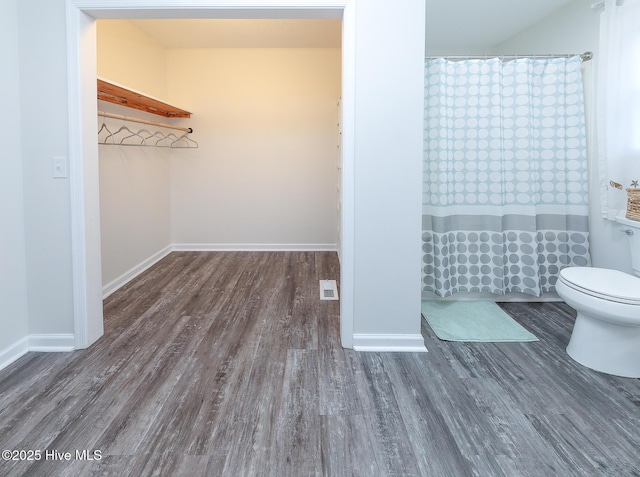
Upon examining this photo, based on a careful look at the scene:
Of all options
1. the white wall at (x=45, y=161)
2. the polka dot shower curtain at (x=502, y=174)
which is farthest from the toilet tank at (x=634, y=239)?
the white wall at (x=45, y=161)

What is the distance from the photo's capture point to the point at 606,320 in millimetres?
2258

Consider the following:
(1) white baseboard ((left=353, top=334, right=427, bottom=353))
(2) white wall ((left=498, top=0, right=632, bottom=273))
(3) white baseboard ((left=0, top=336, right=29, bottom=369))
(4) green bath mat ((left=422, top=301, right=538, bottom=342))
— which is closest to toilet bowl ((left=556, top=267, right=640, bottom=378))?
(4) green bath mat ((left=422, top=301, right=538, bottom=342))

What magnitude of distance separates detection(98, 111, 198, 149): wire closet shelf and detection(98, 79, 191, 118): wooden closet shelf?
117 mm

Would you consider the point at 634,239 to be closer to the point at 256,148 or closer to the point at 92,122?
the point at 92,122

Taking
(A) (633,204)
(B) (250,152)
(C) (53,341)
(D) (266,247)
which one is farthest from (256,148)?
(A) (633,204)

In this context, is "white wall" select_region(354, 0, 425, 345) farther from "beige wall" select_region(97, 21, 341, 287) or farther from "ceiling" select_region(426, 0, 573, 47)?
"beige wall" select_region(97, 21, 341, 287)

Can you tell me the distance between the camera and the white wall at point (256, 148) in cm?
525

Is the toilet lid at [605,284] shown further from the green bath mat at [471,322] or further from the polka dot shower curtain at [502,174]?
the polka dot shower curtain at [502,174]

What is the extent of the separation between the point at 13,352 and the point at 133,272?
178 centimetres

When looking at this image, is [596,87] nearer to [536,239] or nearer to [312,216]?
[536,239]

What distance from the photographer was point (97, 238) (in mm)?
2734

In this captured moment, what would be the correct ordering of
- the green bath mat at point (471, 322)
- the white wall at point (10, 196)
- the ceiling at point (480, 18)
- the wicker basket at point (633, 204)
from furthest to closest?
1. the ceiling at point (480, 18)
2. the green bath mat at point (471, 322)
3. the wicker basket at point (633, 204)
4. the white wall at point (10, 196)

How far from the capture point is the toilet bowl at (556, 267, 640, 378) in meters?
2.19

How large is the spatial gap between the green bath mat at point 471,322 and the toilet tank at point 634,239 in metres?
0.70
